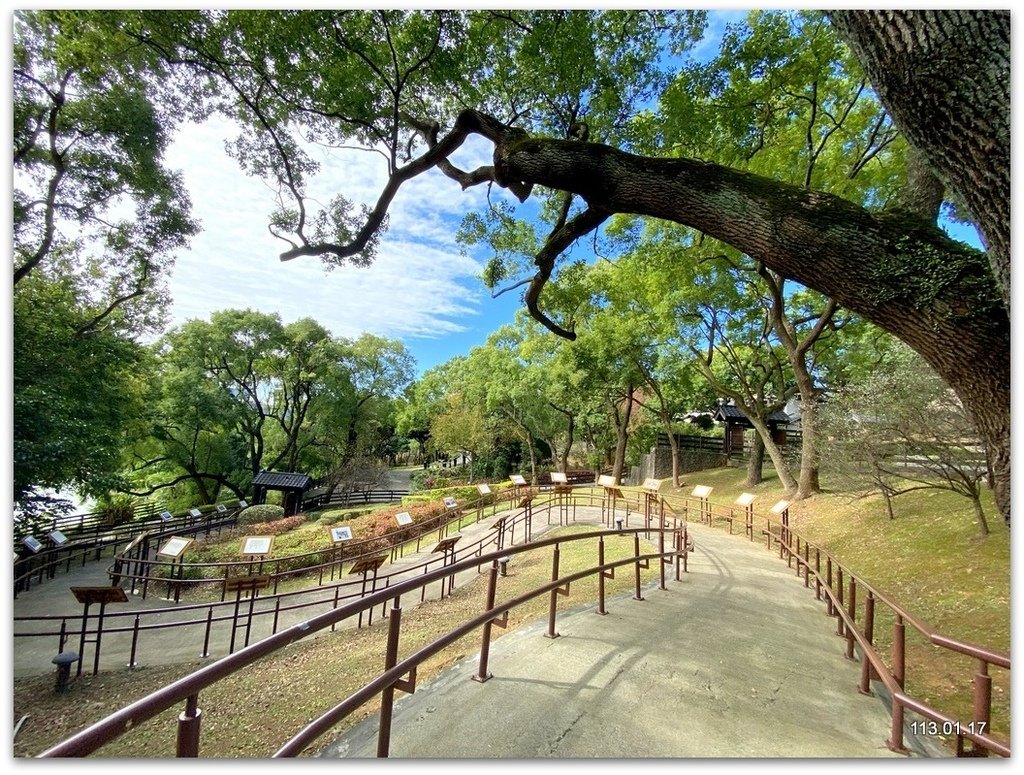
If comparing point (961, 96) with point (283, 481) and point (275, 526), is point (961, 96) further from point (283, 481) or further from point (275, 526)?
point (283, 481)

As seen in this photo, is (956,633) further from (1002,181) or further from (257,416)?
(257,416)

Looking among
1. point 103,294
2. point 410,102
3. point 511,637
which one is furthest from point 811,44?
point 103,294

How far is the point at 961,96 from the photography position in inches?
70.7

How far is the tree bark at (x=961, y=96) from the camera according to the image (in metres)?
1.75

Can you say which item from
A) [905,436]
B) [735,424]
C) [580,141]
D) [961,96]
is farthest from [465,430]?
[961,96]

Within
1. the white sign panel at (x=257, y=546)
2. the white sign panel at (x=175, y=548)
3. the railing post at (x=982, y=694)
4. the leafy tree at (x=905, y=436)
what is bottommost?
the white sign panel at (x=175, y=548)

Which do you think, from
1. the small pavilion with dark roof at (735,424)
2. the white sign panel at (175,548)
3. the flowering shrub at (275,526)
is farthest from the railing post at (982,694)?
the small pavilion with dark roof at (735,424)

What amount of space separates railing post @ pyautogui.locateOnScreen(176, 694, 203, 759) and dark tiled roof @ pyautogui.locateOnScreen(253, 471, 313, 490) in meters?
19.1

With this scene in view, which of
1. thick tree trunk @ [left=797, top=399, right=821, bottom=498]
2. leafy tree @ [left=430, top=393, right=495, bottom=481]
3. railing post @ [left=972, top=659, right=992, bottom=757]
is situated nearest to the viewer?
railing post @ [left=972, top=659, right=992, bottom=757]

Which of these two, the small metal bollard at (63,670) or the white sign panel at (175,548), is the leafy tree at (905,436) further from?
the white sign panel at (175,548)

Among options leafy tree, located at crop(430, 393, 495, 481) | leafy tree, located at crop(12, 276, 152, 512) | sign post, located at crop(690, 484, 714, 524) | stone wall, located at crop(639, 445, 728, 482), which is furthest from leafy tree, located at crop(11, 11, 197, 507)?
stone wall, located at crop(639, 445, 728, 482)

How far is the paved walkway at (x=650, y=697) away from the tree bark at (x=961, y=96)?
2.31 metres

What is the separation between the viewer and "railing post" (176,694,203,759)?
48.1 inches

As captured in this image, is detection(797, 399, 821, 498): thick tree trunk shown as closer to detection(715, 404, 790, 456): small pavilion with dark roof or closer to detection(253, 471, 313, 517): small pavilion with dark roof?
detection(715, 404, 790, 456): small pavilion with dark roof
